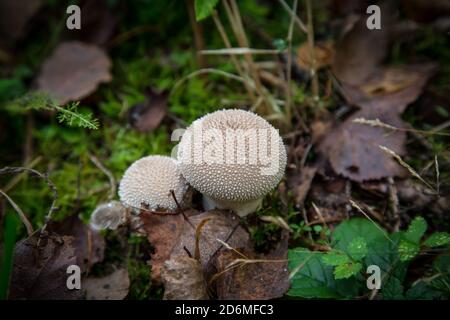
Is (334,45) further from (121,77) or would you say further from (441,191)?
(121,77)

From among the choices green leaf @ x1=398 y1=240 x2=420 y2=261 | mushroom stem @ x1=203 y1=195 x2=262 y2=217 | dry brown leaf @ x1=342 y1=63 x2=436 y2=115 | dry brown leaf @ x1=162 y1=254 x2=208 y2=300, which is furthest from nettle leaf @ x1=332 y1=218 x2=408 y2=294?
dry brown leaf @ x1=342 y1=63 x2=436 y2=115

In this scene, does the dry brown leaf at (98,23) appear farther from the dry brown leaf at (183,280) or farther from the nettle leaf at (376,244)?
the nettle leaf at (376,244)

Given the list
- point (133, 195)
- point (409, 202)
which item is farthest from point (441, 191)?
point (133, 195)

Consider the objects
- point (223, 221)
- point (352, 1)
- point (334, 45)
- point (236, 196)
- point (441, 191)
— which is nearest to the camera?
point (236, 196)

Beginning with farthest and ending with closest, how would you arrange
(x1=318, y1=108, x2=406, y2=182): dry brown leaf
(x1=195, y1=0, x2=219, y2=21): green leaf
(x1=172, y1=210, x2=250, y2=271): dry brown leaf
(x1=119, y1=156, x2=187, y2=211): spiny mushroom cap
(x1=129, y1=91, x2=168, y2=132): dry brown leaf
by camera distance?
(x1=129, y1=91, x2=168, y2=132): dry brown leaf, (x1=318, y1=108, x2=406, y2=182): dry brown leaf, (x1=195, y1=0, x2=219, y2=21): green leaf, (x1=119, y1=156, x2=187, y2=211): spiny mushroom cap, (x1=172, y1=210, x2=250, y2=271): dry brown leaf

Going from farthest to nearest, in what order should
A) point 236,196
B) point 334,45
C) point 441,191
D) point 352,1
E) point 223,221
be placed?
point 352,1
point 334,45
point 441,191
point 223,221
point 236,196

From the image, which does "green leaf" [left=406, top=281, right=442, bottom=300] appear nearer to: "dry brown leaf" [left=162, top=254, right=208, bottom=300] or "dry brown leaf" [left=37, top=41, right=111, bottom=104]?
"dry brown leaf" [left=162, top=254, right=208, bottom=300]
